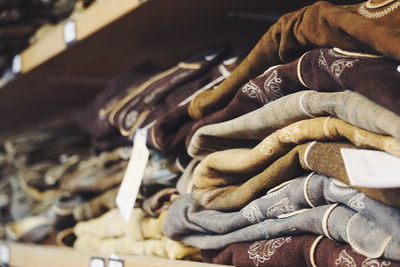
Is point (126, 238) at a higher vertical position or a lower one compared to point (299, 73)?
lower

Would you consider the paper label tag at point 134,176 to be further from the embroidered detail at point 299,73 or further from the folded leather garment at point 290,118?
the embroidered detail at point 299,73

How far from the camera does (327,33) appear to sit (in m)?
0.53

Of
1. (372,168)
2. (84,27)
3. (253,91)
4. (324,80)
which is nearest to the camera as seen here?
(372,168)

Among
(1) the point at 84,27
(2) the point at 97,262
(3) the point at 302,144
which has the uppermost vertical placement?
(1) the point at 84,27

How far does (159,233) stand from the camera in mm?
851

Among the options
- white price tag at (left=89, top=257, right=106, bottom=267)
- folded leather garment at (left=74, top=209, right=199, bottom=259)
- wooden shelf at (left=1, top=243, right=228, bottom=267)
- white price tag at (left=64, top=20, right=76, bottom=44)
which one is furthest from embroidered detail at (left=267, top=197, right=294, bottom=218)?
white price tag at (left=64, top=20, right=76, bottom=44)

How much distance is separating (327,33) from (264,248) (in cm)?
23

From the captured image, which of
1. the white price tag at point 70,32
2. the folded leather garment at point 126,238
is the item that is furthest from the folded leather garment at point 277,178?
the white price tag at point 70,32

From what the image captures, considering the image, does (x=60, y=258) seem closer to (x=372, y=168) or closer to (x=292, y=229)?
(x=292, y=229)

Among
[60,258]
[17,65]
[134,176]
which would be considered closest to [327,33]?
[134,176]

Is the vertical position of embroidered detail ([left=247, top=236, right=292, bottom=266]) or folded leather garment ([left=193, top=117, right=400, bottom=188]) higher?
folded leather garment ([left=193, top=117, right=400, bottom=188])

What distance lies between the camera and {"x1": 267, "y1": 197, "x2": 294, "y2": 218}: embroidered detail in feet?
1.90

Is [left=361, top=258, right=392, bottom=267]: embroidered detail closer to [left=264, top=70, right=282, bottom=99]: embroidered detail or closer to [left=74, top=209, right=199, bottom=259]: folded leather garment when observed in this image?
[left=264, top=70, right=282, bottom=99]: embroidered detail

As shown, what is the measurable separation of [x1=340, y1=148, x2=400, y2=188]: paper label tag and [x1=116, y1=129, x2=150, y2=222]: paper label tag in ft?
1.38
